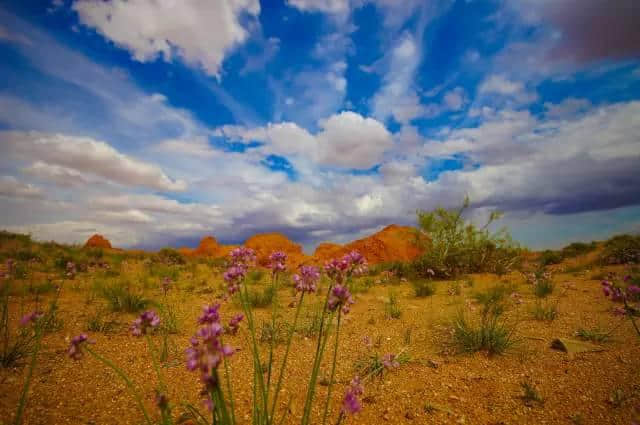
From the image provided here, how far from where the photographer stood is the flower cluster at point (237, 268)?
2.23m

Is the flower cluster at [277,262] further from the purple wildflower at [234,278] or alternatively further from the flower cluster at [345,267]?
the flower cluster at [345,267]

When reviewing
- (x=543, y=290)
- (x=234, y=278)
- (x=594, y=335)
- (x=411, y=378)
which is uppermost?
(x=234, y=278)

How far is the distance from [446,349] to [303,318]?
116 inches

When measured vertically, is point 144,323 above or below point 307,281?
below

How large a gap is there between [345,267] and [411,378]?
264 cm

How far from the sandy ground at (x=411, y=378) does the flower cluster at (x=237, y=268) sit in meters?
1.56

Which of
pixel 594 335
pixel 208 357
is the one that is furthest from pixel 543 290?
pixel 208 357

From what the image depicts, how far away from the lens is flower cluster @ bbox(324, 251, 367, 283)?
7.34ft

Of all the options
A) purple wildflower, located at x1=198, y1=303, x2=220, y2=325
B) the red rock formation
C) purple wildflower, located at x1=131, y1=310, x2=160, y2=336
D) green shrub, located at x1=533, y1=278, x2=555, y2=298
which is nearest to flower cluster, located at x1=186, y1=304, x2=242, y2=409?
purple wildflower, located at x1=198, y1=303, x2=220, y2=325

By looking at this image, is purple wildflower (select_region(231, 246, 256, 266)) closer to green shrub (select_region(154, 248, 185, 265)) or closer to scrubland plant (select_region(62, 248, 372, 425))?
scrubland plant (select_region(62, 248, 372, 425))

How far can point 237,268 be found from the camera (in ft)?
7.41

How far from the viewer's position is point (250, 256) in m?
2.62

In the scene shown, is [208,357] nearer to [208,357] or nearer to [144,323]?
[208,357]

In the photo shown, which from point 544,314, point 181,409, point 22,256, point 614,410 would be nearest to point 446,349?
point 614,410
